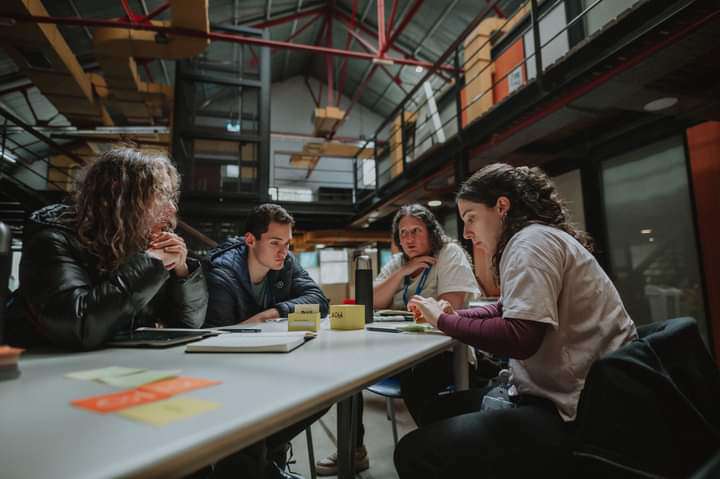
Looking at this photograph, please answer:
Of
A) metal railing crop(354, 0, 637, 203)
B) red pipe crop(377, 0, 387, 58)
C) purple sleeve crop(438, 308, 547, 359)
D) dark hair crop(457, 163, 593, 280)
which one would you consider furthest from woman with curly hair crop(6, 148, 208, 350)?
red pipe crop(377, 0, 387, 58)

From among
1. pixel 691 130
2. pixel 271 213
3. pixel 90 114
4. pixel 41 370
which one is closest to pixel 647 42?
pixel 691 130

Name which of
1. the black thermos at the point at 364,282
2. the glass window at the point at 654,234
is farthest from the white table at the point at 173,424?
the glass window at the point at 654,234

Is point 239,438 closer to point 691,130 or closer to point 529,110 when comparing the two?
point 529,110

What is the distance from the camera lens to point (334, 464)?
2053 millimetres

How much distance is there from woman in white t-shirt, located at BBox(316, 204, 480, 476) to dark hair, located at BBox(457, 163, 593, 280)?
75cm

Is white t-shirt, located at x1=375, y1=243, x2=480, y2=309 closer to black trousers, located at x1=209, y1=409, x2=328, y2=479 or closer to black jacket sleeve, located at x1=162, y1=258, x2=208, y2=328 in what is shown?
black trousers, located at x1=209, y1=409, x2=328, y2=479

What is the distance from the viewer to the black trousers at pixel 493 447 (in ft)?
2.60

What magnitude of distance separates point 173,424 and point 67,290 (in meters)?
0.70

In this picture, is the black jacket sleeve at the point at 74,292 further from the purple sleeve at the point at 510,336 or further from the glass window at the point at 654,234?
the glass window at the point at 654,234

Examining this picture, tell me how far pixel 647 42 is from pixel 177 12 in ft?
15.9

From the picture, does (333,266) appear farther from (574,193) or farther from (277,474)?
(277,474)

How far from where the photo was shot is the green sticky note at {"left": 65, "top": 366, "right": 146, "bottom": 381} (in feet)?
2.08

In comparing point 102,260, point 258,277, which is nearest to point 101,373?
point 102,260

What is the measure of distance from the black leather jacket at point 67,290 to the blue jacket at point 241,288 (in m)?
0.81
